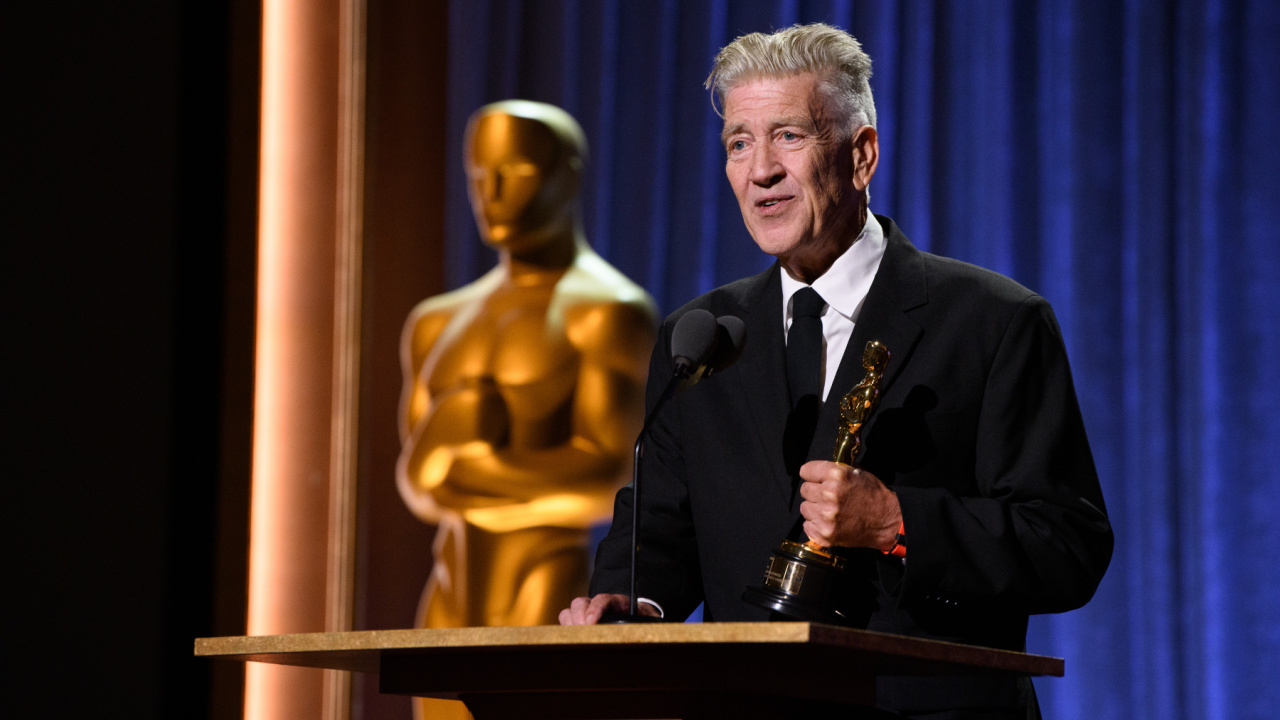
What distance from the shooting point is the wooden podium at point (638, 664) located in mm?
1017

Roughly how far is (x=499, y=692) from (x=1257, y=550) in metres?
1.92

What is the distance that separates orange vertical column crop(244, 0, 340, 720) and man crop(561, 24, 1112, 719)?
220 cm

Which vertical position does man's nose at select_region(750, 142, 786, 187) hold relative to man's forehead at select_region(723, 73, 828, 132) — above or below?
below

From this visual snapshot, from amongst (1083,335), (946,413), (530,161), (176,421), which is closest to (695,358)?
(946,413)

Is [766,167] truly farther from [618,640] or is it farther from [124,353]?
[124,353]

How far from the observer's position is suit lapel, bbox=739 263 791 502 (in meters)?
1.64

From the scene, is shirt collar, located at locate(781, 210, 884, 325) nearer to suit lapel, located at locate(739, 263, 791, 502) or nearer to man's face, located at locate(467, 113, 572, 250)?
suit lapel, located at locate(739, 263, 791, 502)

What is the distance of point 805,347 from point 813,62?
395 millimetres

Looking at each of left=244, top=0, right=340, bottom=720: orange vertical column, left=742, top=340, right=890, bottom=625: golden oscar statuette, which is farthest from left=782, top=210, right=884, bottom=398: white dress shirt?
left=244, top=0, right=340, bottom=720: orange vertical column

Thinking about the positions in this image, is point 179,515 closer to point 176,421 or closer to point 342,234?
point 176,421

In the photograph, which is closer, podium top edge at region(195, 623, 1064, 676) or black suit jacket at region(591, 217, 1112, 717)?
podium top edge at region(195, 623, 1064, 676)

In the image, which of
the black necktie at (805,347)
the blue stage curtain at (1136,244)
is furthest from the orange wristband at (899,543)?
the blue stage curtain at (1136,244)

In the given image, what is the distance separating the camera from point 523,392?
10.3ft

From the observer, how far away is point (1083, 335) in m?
2.79
